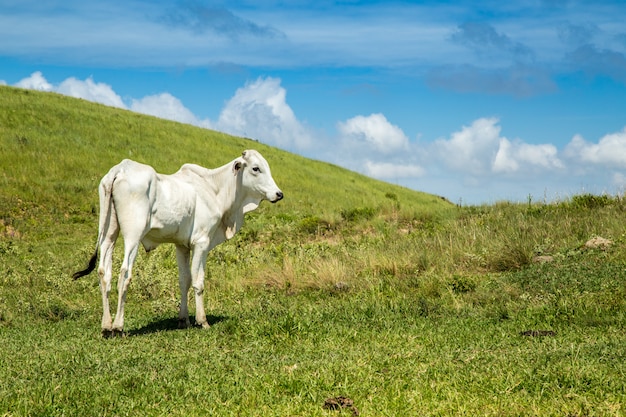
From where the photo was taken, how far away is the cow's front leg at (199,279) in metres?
10.8

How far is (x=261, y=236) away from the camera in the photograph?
2266cm

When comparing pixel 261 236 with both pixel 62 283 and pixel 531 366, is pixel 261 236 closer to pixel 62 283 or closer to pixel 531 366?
pixel 62 283

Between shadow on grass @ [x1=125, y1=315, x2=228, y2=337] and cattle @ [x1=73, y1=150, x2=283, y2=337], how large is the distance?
0.97ft

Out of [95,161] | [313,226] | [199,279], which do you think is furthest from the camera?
[95,161]

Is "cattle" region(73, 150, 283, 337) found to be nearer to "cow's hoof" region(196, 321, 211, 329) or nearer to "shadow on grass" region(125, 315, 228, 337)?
"cow's hoof" region(196, 321, 211, 329)

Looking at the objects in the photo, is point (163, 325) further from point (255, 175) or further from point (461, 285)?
point (461, 285)

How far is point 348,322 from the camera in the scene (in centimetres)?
1062

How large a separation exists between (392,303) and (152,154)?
29.7m

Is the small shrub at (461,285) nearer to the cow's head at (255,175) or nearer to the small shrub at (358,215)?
the cow's head at (255,175)

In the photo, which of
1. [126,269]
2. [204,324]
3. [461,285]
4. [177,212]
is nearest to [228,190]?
[177,212]

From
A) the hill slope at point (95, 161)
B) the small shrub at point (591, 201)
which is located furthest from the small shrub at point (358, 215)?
the small shrub at point (591, 201)

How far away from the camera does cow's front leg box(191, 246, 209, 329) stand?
10.8 m

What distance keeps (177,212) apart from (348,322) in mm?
2981

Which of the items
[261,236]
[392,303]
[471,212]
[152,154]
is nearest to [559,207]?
[471,212]
